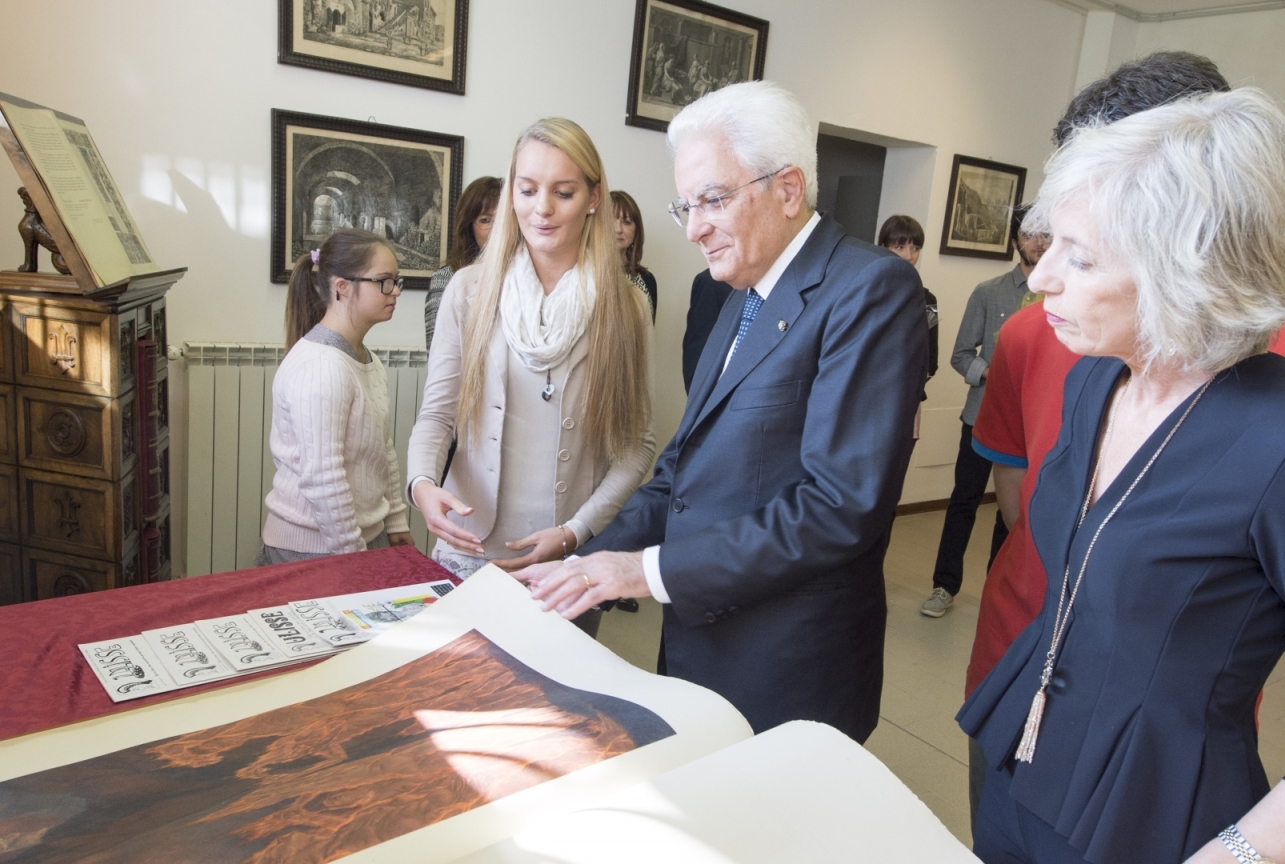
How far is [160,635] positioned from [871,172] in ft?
18.0

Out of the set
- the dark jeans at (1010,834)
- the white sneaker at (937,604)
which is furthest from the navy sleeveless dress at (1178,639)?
the white sneaker at (937,604)

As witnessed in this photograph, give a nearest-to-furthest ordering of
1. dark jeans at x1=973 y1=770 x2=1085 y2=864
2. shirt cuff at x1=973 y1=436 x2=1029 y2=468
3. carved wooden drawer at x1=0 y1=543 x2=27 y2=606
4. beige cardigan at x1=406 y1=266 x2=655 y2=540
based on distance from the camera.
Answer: dark jeans at x1=973 y1=770 x2=1085 y2=864, shirt cuff at x1=973 y1=436 x2=1029 y2=468, beige cardigan at x1=406 y1=266 x2=655 y2=540, carved wooden drawer at x1=0 y1=543 x2=27 y2=606

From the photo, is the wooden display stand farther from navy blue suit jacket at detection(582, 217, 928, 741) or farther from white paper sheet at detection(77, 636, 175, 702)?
navy blue suit jacket at detection(582, 217, 928, 741)

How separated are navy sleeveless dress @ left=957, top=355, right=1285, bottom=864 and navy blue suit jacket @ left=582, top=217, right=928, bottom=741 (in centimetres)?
30

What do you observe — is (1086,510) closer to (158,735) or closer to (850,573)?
(850,573)

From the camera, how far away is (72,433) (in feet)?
7.69

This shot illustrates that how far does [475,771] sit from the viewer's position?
86 cm

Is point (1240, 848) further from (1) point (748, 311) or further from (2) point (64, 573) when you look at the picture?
(2) point (64, 573)

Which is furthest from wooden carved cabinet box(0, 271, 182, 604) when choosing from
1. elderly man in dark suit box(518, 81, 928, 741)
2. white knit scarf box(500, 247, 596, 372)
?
elderly man in dark suit box(518, 81, 928, 741)

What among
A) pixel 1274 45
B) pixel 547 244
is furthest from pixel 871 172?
pixel 547 244

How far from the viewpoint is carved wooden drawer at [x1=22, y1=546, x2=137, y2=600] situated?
243 cm

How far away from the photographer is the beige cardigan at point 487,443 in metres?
1.84

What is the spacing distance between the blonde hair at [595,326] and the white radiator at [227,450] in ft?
6.07

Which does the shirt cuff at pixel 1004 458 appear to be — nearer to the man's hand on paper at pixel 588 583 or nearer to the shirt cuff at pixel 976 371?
the man's hand on paper at pixel 588 583
